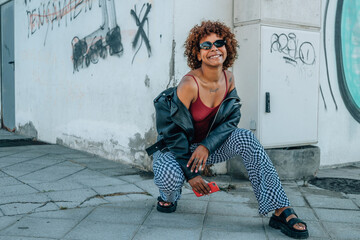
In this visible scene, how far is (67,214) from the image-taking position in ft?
11.0

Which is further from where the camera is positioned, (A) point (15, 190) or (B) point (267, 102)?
(B) point (267, 102)

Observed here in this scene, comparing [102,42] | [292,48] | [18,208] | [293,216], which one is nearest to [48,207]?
[18,208]

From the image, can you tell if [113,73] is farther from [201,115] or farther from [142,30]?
[201,115]

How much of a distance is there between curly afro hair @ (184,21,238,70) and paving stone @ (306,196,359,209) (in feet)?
5.15

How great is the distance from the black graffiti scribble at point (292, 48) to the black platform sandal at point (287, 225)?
7.18 feet

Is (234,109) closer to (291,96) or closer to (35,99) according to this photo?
(291,96)

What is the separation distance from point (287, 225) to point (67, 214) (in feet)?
5.63

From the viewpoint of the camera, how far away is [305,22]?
4840mm

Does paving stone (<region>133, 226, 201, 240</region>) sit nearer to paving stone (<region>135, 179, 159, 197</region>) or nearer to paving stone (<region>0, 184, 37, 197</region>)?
paving stone (<region>135, 179, 159, 197</region>)

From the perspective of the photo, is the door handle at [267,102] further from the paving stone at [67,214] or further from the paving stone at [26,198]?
the paving stone at [26,198]

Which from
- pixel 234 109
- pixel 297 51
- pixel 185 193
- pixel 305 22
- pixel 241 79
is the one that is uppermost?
pixel 305 22

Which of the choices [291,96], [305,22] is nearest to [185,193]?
[291,96]

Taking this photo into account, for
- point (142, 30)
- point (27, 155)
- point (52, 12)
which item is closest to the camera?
point (142, 30)

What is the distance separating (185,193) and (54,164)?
6.63ft
